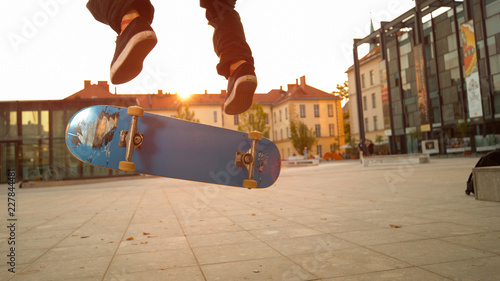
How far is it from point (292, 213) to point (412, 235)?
1.88 metres

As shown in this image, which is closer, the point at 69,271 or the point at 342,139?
the point at 69,271

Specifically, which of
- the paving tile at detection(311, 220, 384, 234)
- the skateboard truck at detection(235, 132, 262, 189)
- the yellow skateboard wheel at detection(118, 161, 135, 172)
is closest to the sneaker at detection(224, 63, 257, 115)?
the skateboard truck at detection(235, 132, 262, 189)

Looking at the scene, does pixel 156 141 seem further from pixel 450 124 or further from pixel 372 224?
pixel 450 124

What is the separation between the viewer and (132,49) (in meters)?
1.89

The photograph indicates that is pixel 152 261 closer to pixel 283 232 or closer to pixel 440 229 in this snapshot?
pixel 283 232

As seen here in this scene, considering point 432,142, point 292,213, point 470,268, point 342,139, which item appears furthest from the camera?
point 342,139

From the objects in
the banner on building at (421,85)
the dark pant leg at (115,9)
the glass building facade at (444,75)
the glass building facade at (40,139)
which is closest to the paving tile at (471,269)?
the dark pant leg at (115,9)

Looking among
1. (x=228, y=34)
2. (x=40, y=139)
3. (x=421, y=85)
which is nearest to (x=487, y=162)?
(x=228, y=34)

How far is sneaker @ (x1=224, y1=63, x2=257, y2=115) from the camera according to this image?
7.19 feet

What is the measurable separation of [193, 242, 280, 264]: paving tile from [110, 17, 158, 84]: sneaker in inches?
54.0

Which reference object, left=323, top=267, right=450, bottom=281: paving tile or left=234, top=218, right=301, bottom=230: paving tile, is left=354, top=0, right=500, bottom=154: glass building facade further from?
left=323, top=267, right=450, bottom=281: paving tile

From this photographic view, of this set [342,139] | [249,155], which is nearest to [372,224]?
[249,155]

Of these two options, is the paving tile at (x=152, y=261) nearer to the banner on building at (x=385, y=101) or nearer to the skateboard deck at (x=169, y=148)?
the skateboard deck at (x=169, y=148)

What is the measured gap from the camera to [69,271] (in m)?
2.50
